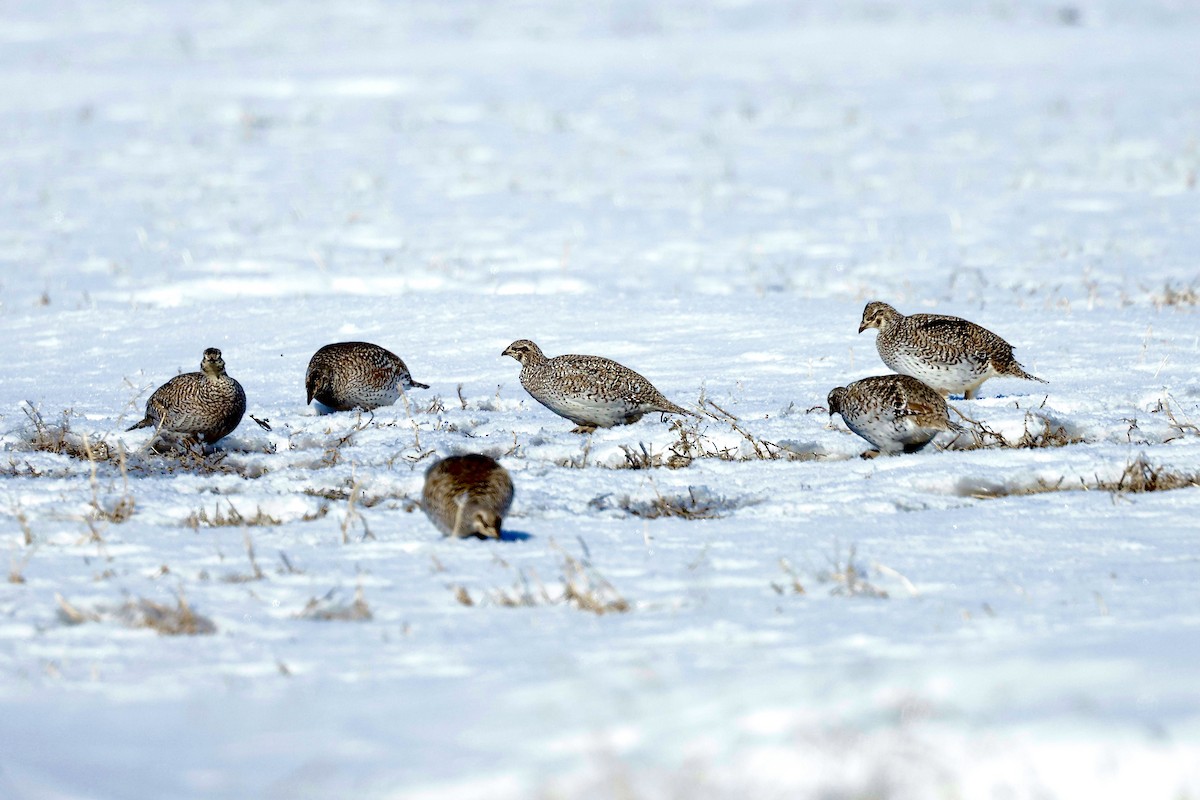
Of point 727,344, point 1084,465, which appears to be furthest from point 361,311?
point 1084,465

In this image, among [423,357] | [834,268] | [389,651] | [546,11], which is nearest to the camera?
[389,651]

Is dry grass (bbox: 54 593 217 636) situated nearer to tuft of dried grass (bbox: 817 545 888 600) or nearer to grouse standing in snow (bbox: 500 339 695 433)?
tuft of dried grass (bbox: 817 545 888 600)

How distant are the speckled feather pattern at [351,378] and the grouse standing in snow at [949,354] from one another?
309 cm

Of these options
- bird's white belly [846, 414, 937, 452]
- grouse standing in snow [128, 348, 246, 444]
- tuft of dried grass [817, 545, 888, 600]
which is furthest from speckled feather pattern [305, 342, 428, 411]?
tuft of dried grass [817, 545, 888, 600]

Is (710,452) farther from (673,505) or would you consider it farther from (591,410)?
(673,505)

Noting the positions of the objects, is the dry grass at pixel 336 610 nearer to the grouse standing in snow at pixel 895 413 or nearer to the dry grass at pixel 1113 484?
the dry grass at pixel 1113 484

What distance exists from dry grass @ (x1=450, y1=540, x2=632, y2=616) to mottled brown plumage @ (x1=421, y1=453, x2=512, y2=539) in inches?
23.1

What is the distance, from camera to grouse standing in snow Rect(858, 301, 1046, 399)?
804 cm

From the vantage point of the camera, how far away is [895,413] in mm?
6613

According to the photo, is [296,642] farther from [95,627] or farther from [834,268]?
[834,268]

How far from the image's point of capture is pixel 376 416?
8039 mm

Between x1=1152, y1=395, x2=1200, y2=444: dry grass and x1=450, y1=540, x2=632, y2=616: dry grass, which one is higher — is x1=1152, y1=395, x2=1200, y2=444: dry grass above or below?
above

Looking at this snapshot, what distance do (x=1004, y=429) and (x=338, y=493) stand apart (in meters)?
3.36

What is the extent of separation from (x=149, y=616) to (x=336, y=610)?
1.74ft
